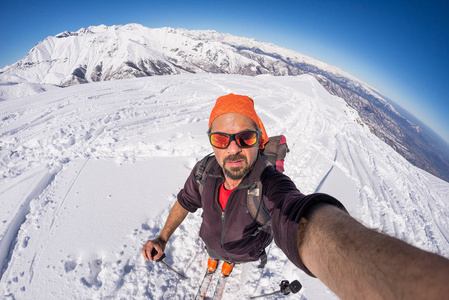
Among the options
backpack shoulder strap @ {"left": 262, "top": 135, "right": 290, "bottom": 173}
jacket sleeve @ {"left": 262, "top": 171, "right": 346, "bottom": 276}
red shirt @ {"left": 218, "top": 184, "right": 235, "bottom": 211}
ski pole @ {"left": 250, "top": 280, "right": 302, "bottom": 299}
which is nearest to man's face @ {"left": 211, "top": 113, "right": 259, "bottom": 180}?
red shirt @ {"left": 218, "top": 184, "right": 235, "bottom": 211}

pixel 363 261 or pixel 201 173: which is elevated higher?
pixel 363 261

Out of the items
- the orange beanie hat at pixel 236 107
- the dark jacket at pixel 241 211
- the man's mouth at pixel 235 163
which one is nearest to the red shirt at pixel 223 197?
the dark jacket at pixel 241 211

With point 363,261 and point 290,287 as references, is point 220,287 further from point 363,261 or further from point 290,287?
point 363,261

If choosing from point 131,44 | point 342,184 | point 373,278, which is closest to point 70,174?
point 373,278

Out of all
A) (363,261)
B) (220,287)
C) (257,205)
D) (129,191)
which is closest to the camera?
(363,261)

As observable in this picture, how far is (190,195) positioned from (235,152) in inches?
32.7

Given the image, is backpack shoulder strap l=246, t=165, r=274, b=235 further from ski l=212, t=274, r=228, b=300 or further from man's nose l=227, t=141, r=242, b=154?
ski l=212, t=274, r=228, b=300

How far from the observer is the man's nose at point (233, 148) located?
6.72 ft

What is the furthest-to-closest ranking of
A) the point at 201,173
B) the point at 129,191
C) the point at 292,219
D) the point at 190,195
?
Answer: the point at 129,191
the point at 190,195
the point at 201,173
the point at 292,219

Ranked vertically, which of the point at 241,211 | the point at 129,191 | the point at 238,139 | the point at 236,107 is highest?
the point at 236,107

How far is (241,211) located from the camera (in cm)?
189

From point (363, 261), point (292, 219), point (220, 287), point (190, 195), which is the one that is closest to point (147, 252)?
point (190, 195)

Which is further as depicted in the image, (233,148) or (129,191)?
(129,191)

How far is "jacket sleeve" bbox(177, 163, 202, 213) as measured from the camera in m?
2.31
